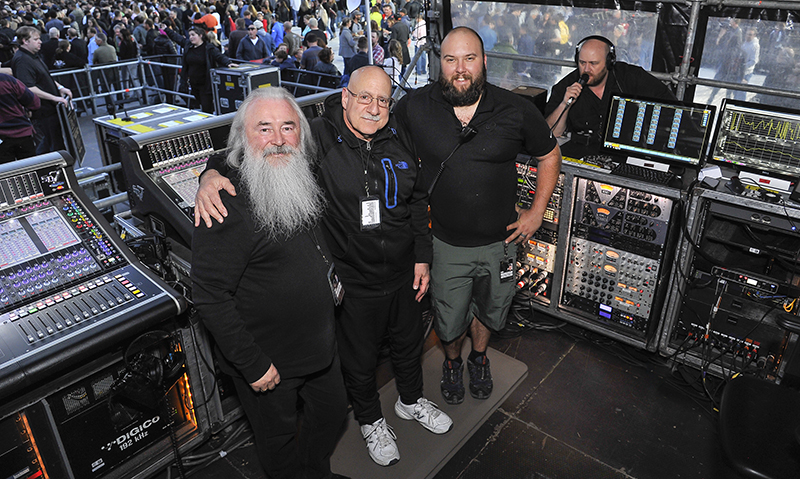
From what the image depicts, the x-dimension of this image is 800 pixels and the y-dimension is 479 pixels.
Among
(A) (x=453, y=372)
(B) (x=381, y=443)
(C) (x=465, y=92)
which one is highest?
(C) (x=465, y=92)

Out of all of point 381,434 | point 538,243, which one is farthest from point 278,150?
point 538,243

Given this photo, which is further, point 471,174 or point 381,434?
point 381,434

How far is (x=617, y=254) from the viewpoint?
392 cm

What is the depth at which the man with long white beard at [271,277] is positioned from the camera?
83.3 inches

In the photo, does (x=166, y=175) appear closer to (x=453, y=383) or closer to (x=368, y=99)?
(x=368, y=99)

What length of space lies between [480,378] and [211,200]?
220 cm

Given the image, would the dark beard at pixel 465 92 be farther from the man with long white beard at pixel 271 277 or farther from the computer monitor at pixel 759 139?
the computer monitor at pixel 759 139

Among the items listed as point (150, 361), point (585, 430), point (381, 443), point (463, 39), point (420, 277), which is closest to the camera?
point (150, 361)

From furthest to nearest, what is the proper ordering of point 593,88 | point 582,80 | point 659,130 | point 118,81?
1. point 118,81
2. point 593,88
3. point 582,80
4. point 659,130

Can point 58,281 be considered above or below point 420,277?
above

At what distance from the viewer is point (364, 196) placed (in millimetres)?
2557

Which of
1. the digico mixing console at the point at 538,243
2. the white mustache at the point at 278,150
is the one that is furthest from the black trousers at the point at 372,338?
the digico mixing console at the point at 538,243

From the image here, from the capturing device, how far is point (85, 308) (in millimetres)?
2484

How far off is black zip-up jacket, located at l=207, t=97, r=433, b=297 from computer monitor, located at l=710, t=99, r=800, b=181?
2.16 m
